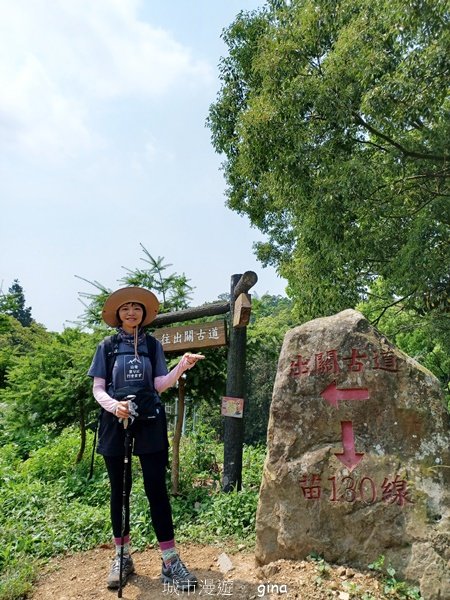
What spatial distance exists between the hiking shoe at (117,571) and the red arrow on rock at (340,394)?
1.70m

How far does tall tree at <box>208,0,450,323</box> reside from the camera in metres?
5.66

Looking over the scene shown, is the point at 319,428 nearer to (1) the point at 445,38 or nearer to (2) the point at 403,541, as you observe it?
(2) the point at 403,541

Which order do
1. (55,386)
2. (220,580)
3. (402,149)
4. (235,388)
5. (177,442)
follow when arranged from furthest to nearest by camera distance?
(402,149)
(55,386)
(177,442)
(235,388)
(220,580)

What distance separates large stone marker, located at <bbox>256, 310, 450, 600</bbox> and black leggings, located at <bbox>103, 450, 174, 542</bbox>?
2.18 ft

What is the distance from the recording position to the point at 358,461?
10.3ft

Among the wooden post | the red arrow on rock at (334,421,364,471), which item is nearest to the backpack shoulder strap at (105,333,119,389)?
the red arrow on rock at (334,421,364,471)

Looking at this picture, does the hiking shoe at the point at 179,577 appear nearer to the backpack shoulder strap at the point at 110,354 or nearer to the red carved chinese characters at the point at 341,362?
the backpack shoulder strap at the point at 110,354

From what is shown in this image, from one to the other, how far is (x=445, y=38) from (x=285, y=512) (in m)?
4.99

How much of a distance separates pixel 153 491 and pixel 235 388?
6.08 feet

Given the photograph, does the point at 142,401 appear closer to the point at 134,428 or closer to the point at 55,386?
the point at 134,428

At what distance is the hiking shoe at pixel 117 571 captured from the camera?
305cm

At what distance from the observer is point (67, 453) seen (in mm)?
6812

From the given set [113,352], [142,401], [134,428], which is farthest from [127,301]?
[134,428]

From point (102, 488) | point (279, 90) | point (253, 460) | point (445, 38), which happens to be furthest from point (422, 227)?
point (102, 488)
